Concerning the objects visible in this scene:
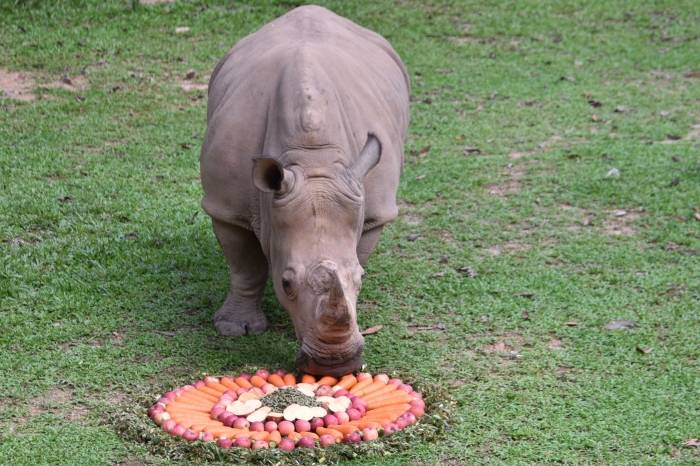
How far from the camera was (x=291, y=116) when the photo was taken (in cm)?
569

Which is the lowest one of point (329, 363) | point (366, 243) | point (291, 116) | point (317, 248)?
point (329, 363)

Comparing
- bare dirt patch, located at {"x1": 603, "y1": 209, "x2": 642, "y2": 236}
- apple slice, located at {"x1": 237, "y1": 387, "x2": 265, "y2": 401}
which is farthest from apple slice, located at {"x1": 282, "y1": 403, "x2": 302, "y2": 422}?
bare dirt patch, located at {"x1": 603, "y1": 209, "x2": 642, "y2": 236}

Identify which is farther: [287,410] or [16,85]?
[16,85]

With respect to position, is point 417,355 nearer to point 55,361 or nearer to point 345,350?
point 345,350

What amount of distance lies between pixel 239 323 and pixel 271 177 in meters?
1.39

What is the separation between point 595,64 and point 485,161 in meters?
3.60

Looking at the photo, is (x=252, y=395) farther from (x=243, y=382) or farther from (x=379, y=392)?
(x=379, y=392)

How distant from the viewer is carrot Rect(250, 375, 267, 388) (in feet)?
18.5

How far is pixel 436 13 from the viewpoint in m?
14.4

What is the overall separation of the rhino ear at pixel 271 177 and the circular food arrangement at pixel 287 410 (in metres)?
0.94

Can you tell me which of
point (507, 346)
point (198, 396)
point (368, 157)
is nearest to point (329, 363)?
point (198, 396)

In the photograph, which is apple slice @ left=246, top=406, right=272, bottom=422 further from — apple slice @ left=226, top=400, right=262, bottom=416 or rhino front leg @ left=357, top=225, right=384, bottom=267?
rhino front leg @ left=357, top=225, right=384, bottom=267

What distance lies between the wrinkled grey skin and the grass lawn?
1.87 ft

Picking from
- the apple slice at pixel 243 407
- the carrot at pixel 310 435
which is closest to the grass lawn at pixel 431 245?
the carrot at pixel 310 435
